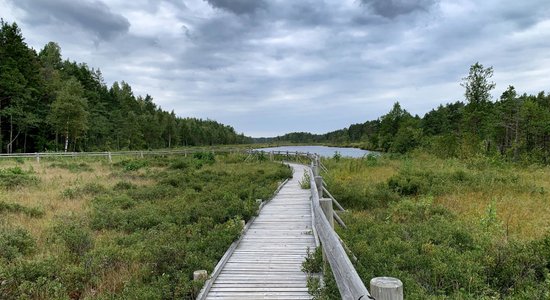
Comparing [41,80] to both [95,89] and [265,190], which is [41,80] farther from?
[265,190]

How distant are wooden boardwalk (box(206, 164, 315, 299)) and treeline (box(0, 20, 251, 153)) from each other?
44.1 m

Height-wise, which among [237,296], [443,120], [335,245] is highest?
[443,120]

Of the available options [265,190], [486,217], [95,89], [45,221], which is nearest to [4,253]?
[45,221]

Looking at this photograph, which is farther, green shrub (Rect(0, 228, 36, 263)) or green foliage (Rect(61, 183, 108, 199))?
green foliage (Rect(61, 183, 108, 199))

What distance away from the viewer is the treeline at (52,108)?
43.8m

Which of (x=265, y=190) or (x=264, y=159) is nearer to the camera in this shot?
(x=265, y=190)

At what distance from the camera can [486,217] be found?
9109 millimetres

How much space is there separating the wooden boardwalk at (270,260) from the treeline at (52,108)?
44106mm

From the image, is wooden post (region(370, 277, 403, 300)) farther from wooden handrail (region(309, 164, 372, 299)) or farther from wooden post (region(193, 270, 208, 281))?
wooden post (region(193, 270, 208, 281))

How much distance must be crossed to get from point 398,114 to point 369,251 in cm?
10169

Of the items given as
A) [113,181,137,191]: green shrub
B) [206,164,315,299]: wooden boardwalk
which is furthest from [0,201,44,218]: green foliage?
[206,164,315,299]: wooden boardwalk

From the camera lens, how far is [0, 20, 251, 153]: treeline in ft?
144

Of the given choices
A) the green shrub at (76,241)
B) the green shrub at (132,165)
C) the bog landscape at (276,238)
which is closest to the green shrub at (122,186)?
the bog landscape at (276,238)

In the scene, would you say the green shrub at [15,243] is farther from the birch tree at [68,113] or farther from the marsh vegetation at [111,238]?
the birch tree at [68,113]
